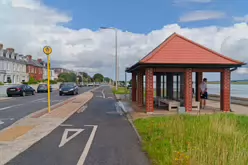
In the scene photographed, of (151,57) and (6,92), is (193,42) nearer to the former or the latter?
(151,57)

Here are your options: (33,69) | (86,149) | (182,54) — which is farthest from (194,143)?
(33,69)

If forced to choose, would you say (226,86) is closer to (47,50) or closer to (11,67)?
(47,50)

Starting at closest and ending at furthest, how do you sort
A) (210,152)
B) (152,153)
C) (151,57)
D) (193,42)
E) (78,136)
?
(210,152) → (152,153) → (78,136) → (151,57) → (193,42)

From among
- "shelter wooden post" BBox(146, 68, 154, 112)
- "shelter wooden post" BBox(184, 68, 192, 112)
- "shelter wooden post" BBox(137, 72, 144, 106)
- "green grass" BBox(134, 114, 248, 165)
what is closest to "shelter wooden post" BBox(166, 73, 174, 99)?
"shelter wooden post" BBox(137, 72, 144, 106)

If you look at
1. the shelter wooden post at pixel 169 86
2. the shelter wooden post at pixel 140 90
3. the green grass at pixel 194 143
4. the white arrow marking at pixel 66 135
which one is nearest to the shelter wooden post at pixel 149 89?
the green grass at pixel 194 143

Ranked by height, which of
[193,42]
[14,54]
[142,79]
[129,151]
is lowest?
[129,151]

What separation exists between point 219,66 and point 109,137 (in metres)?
9.15

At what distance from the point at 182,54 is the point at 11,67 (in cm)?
6536

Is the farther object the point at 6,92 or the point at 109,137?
the point at 6,92

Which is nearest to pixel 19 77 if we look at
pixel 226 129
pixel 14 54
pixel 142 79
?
pixel 14 54

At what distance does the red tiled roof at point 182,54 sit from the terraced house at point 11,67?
2298 inches

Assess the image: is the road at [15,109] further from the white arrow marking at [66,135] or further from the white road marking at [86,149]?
the white road marking at [86,149]

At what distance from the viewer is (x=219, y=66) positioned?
52.2ft

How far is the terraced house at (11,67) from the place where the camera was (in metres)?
68.4
